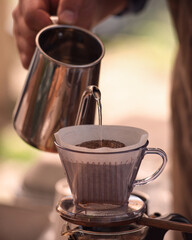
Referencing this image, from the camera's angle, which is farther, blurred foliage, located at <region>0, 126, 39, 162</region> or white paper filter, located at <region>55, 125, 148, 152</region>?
blurred foliage, located at <region>0, 126, 39, 162</region>

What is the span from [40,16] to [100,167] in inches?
13.7

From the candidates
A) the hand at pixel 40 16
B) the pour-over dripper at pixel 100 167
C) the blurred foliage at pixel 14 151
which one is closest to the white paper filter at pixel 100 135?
the pour-over dripper at pixel 100 167

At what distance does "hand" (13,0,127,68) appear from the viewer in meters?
0.79

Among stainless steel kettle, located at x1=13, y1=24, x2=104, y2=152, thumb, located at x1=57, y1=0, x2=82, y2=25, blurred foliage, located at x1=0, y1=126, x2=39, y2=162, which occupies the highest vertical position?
thumb, located at x1=57, y1=0, x2=82, y2=25

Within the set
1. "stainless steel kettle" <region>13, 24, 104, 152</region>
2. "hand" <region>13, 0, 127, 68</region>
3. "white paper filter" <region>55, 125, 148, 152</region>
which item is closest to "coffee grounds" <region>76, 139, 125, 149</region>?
"white paper filter" <region>55, 125, 148, 152</region>

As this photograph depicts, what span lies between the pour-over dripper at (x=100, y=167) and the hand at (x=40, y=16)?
28 cm

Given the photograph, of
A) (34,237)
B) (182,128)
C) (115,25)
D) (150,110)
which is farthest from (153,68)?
(34,237)

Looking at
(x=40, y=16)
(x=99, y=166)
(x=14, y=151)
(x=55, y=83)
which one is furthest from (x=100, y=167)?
(x=14, y=151)

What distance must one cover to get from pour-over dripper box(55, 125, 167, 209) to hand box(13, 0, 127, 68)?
28cm

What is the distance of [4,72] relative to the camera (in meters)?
3.52

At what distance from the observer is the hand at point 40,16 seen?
2.58 ft

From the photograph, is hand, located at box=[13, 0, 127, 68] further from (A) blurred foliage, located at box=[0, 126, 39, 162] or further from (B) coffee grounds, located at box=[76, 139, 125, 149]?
(A) blurred foliage, located at box=[0, 126, 39, 162]

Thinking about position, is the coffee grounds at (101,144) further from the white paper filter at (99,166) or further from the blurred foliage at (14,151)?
the blurred foliage at (14,151)

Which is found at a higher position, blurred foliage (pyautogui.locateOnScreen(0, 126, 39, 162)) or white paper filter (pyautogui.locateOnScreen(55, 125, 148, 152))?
white paper filter (pyautogui.locateOnScreen(55, 125, 148, 152))
